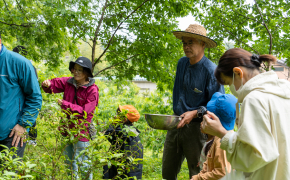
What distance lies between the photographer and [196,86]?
2.72 m

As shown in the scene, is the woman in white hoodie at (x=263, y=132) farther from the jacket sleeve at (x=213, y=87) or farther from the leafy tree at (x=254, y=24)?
the leafy tree at (x=254, y=24)

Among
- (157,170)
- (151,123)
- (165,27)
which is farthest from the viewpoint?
(157,170)

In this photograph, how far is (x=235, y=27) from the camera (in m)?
4.77

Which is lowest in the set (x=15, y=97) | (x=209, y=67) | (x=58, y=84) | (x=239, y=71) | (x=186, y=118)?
(x=186, y=118)

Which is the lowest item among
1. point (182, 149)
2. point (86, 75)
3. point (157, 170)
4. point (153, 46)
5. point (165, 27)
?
point (157, 170)

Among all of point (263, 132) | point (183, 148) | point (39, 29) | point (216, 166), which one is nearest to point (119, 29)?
point (39, 29)

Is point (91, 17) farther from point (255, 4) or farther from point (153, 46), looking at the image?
point (255, 4)

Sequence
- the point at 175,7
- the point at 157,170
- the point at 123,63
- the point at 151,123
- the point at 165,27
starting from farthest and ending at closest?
the point at 157,170 → the point at 123,63 → the point at 165,27 → the point at 175,7 → the point at 151,123

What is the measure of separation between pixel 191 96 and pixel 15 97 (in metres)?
1.78

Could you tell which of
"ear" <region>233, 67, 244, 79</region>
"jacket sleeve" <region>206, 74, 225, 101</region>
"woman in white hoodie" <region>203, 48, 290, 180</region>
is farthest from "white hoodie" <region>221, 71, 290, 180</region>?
"jacket sleeve" <region>206, 74, 225, 101</region>

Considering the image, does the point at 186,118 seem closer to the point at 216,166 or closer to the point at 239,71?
the point at 216,166

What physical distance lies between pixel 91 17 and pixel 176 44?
145cm

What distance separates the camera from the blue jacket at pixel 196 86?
2.63 meters

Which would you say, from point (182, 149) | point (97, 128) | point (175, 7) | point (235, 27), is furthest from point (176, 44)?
point (97, 128)
